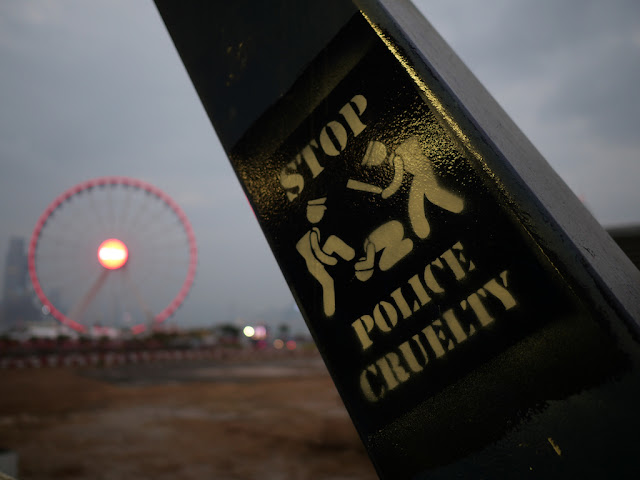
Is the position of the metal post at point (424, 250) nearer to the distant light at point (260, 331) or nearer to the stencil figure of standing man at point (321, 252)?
the stencil figure of standing man at point (321, 252)

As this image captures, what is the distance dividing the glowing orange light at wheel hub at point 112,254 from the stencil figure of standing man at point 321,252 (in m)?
26.1

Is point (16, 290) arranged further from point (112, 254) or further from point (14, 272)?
point (112, 254)

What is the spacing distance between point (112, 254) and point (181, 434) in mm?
21192

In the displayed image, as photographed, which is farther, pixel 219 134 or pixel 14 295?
pixel 14 295

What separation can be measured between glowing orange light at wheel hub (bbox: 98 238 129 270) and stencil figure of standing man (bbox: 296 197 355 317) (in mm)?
26084

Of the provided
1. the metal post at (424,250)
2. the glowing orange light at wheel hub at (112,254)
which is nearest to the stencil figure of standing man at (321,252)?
the metal post at (424,250)

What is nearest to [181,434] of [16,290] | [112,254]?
[112,254]

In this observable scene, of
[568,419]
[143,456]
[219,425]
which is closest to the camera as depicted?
[568,419]

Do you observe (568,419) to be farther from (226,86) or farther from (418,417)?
(226,86)

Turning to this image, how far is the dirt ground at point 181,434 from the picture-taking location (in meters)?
4.43

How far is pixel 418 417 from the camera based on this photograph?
102cm

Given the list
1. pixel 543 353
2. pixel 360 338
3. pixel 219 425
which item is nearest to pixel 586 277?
pixel 543 353

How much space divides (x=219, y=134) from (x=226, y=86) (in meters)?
0.15

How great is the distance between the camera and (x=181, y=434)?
5.97 m
